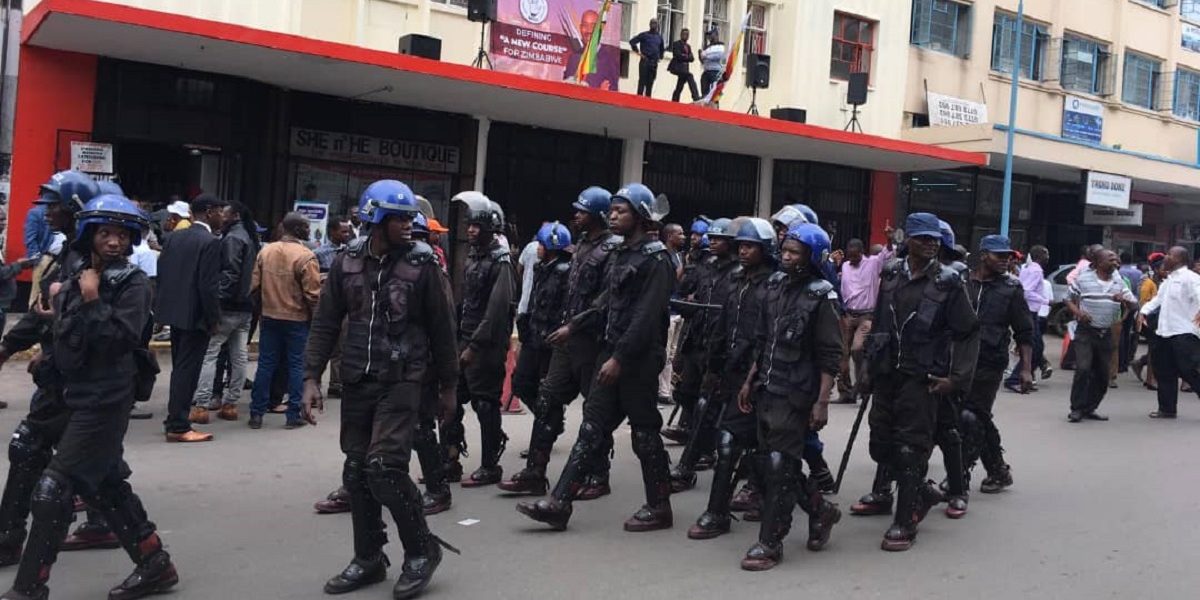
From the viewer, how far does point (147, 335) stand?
5.34 meters

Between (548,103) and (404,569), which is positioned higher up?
(548,103)

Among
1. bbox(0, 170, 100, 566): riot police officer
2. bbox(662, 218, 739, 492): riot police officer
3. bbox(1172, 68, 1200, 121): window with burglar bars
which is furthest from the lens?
bbox(1172, 68, 1200, 121): window with burglar bars

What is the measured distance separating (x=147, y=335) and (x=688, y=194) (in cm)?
1656

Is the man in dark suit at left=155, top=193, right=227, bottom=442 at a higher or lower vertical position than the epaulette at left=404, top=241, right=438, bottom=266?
lower

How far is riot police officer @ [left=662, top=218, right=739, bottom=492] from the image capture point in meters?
7.34

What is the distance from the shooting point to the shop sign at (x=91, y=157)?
46.1 ft

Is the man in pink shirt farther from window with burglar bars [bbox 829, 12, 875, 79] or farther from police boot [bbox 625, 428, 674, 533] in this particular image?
window with burglar bars [bbox 829, 12, 875, 79]

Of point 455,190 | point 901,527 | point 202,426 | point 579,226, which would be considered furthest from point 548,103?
point 901,527

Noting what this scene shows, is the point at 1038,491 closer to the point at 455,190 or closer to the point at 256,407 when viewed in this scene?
the point at 256,407

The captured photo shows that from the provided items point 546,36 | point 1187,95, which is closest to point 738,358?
point 546,36

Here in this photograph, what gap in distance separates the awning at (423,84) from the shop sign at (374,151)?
0.64 meters

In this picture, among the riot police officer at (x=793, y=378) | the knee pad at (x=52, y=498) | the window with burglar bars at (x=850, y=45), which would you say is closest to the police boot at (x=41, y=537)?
the knee pad at (x=52, y=498)

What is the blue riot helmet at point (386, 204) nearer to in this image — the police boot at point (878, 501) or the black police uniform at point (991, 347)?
the police boot at point (878, 501)

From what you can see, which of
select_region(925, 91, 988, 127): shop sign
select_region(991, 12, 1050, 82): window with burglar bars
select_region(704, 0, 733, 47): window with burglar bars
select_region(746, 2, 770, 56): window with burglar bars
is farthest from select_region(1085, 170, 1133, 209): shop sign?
select_region(704, 0, 733, 47): window with burglar bars
